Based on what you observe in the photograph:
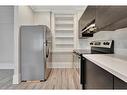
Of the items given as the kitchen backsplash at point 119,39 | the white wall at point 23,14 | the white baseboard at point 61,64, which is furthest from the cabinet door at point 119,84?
the white baseboard at point 61,64

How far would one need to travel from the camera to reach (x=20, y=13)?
4.64 metres

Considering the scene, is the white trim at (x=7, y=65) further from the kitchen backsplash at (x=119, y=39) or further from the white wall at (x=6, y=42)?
the kitchen backsplash at (x=119, y=39)

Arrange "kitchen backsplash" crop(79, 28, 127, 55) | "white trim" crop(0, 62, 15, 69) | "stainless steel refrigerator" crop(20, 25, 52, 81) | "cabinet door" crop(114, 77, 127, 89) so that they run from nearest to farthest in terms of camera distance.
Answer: "cabinet door" crop(114, 77, 127, 89), "kitchen backsplash" crop(79, 28, 127, 55), "stainless steel refrigerator" crop(20, 25, 52, 81), "white trim" crop(0, 62, 15, 69)

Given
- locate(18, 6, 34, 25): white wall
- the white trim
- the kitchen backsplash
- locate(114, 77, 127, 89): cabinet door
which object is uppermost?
locate(18, 6, 34, 25): white wall

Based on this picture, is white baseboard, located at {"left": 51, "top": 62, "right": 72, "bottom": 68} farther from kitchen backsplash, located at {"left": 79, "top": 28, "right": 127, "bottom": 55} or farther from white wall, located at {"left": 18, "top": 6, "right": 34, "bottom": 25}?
kitchen backsplash, located at {"left": 79, "top": 28, "right": 127, "bottom": 55}

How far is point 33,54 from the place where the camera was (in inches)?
184

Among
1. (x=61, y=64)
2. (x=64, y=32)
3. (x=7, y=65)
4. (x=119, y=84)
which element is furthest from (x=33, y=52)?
(x=119, y=84)

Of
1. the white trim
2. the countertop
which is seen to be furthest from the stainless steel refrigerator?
the white trim

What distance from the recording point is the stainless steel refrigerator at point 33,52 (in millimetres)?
4648

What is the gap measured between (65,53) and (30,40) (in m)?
2.67

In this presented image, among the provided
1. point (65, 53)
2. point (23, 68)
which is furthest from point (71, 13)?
point (23, 68)

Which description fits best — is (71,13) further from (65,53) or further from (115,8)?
(115,8)

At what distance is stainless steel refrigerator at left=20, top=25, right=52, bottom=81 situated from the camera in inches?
183
